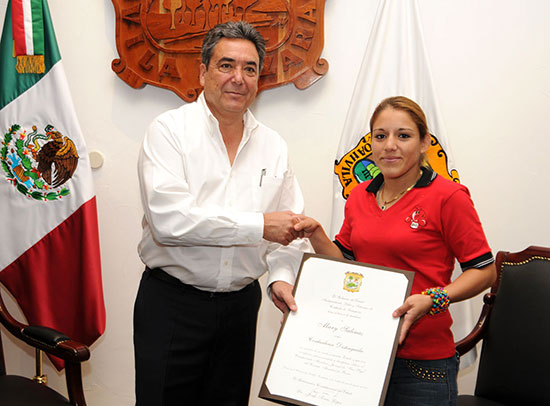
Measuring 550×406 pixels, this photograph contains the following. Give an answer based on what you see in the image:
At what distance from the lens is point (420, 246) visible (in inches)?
60.9

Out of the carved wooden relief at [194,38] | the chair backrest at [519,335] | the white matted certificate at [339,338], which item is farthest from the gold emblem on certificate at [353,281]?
the carved wooden relief at [194,38]

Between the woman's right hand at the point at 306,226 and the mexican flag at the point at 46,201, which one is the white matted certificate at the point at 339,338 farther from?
the mexican flag at the point at 46,201

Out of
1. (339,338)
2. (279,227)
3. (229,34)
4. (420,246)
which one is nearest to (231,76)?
(229,34)

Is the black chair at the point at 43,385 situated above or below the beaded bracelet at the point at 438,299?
below

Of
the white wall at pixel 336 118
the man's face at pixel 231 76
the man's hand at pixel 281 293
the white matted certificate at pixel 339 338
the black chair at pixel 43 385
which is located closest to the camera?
the white matted certificate at pixel 339 338

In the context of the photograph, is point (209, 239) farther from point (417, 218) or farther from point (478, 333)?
point (478, 333)

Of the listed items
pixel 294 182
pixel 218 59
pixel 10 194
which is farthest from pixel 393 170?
pixel 10 194

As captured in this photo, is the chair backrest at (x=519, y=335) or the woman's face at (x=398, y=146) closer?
the woman's face at (x=398, y=146)

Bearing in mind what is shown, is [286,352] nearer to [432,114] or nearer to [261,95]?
[432,114]

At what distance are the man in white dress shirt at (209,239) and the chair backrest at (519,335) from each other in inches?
36.9

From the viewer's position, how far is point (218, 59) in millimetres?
1941

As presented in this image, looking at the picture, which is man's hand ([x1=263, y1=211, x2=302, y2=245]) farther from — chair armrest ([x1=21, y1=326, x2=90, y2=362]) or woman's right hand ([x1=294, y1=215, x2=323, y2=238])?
chair armrest ([x1=21, y1=326, x2=90, y2=362])

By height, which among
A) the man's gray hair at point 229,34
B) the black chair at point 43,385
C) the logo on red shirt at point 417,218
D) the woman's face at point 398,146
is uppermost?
the man's gray hair at point 229,34

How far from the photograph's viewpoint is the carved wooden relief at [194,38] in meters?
2.62
